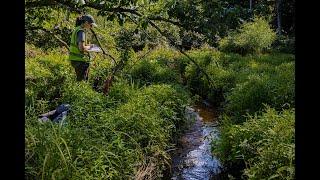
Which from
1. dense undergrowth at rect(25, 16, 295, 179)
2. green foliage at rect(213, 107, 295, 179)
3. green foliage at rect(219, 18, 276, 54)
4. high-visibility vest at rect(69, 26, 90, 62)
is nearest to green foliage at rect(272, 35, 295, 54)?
green foliage at rect(219, 18, 276, 54)

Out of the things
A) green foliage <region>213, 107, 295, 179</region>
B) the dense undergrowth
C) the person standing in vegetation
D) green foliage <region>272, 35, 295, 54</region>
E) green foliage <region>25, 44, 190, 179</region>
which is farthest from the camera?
green foliage <region>272, 35, 295, 54</region>

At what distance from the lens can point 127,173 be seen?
16.6 ft

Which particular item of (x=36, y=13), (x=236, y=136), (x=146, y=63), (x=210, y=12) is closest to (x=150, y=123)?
(x=236, y=136)

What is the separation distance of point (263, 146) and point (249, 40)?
46.0 feet

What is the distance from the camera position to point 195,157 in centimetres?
740

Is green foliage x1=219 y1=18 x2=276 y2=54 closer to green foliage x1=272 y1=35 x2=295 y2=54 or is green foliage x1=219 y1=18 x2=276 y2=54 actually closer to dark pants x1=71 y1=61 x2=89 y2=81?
green foliage x1=272 y1=35 x2=295 y2=54

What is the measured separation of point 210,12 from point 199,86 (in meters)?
8.97

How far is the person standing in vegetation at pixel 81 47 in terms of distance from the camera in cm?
746

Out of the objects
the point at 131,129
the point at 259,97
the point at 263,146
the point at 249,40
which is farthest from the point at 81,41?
the point at 249,40

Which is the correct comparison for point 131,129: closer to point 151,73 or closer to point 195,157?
point 195,157

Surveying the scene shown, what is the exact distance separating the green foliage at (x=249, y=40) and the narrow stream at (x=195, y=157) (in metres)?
10.2

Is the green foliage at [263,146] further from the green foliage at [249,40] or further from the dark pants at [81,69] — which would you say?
the green foliage at [249,40]

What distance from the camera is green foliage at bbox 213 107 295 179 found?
15.8 feet
